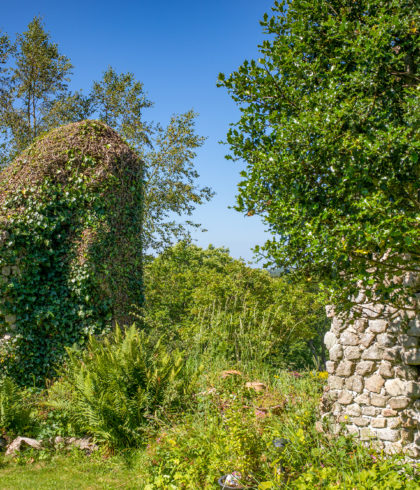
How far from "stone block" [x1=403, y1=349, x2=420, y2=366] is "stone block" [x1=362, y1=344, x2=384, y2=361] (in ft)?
0.82

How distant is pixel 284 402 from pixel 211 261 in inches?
613

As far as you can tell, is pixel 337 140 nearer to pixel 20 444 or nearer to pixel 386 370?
pixel 386 370

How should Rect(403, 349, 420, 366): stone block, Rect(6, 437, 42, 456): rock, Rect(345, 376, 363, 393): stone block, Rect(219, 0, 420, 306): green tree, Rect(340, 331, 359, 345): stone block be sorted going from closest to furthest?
Rect(219, 0, 420, 306): green tree < Rect(403, 349, 420, 366): stone block < Rect(345, 376, 363, 393): stone block < Rect(340, 331, 359, 345): stone block < Rect(6, 437, 42, 456): rock

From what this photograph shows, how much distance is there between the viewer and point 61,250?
678 centimetres

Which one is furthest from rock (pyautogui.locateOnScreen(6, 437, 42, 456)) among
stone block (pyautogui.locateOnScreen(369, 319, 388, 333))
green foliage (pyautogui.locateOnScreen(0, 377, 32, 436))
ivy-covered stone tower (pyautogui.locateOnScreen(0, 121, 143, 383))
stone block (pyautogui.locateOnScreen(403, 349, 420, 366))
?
stone block (pyautogui.locateOnScreen(403, 349, 420, 366))

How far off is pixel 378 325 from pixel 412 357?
17.1 inches

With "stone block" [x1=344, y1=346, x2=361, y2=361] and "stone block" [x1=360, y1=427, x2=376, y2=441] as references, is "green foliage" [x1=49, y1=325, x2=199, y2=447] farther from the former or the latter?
"stone block" [x1=360, y1=427, x2=376, y2=441]

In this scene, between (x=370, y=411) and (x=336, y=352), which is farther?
(x=336, y=352)

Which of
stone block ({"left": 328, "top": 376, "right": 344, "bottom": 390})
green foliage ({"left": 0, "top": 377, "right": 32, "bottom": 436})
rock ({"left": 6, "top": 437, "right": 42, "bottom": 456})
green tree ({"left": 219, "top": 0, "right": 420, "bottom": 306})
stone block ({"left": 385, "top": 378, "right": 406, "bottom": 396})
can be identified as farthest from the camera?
green foliage ({"left": 0, "top": 377, "right": 32, "bottom": 436})

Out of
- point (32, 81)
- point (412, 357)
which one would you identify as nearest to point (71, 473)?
point (412, 357)

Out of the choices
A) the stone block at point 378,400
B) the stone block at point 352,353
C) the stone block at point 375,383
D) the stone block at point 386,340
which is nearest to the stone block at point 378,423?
the stone block at point 378,400

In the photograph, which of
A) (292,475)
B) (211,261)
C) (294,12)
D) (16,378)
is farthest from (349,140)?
(211,261)

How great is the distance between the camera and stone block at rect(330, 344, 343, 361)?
450 centimetres

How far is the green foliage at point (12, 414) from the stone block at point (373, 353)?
4.38 meters
